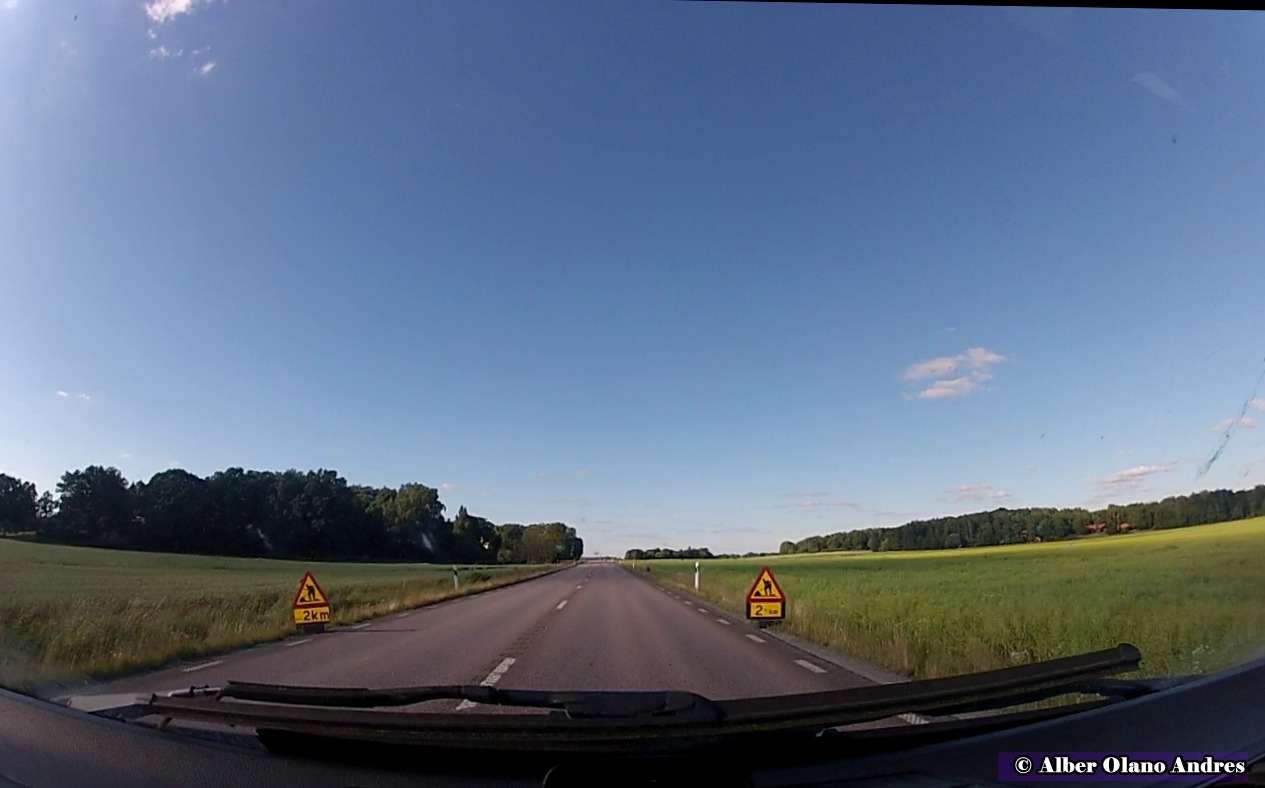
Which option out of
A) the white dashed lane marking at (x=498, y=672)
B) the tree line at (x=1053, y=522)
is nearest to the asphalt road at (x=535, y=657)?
the white dashed lane marking at (x=498, y=672)

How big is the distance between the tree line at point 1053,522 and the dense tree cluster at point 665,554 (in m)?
1.50

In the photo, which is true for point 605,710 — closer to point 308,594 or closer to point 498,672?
point 308,594

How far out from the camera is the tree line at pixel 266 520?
3.96 metres

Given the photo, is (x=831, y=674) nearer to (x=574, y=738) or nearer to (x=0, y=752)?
(x=574, y=738)

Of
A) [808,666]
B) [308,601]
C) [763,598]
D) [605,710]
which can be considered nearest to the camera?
[605,710]

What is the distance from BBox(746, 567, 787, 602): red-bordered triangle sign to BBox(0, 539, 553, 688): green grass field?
94.6 inches

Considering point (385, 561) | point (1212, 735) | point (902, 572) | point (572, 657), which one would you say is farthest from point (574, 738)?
point (902, 572)

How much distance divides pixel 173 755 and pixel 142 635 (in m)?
4.20

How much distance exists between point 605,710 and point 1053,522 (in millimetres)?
2999

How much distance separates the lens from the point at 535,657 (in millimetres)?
5949

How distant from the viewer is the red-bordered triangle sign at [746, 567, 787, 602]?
639cm

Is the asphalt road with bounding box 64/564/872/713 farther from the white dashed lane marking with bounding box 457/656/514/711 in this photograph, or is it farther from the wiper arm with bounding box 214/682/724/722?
the wiper arm with bounding box 214/682/724/722

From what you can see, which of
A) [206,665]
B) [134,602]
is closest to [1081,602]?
[206,665]

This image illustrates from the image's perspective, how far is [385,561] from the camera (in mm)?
5238
